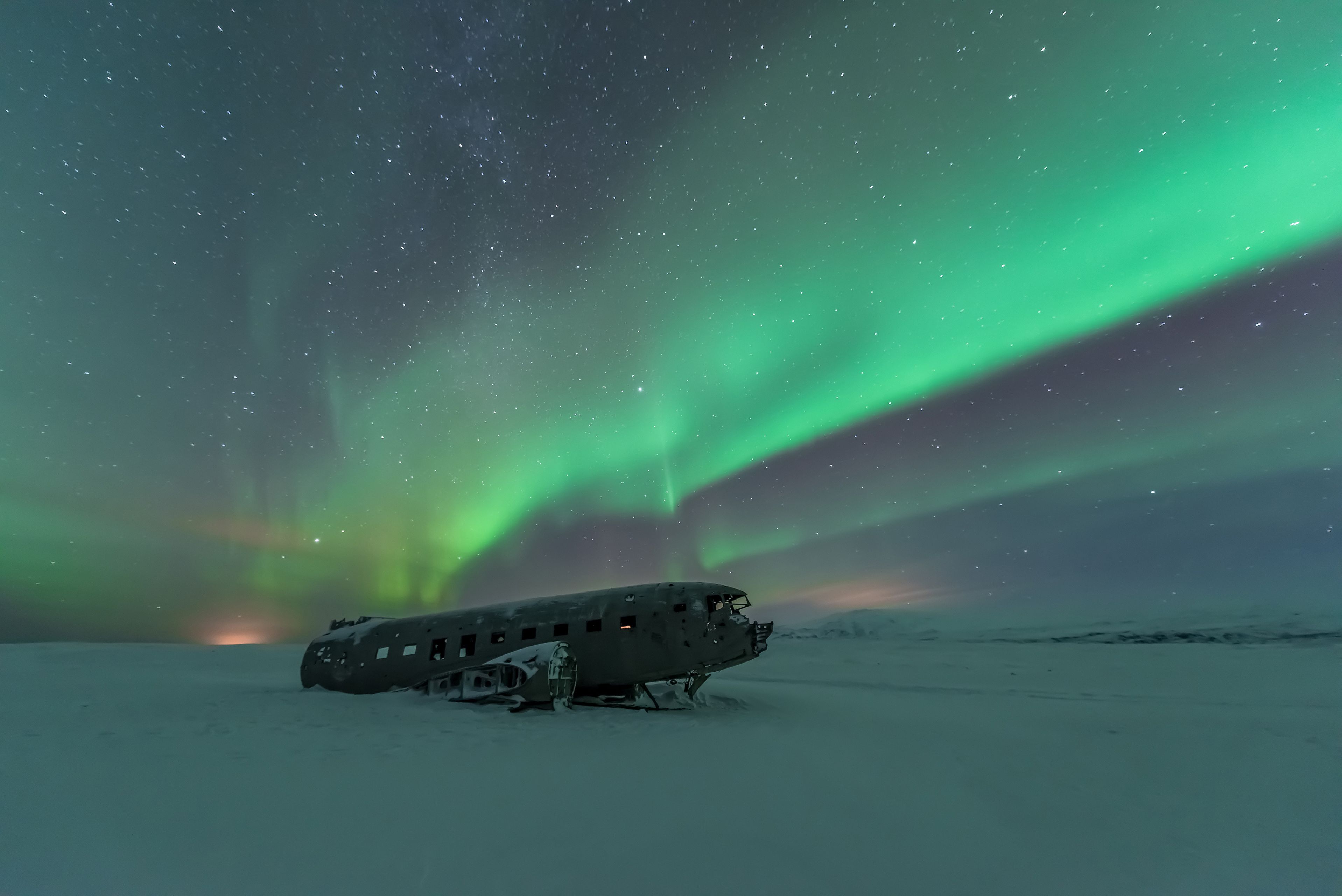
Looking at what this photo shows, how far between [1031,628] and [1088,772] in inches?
3543

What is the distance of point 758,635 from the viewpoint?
2406cm

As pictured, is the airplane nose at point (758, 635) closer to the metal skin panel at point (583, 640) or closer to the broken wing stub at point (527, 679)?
the metal skin panel at point (583, 640)

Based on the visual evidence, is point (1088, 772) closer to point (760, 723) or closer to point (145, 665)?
point (760, 723)

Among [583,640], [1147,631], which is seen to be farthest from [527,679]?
[1147,631]

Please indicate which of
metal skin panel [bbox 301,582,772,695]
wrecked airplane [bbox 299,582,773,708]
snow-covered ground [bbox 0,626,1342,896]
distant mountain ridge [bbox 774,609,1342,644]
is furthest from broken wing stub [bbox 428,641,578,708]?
distant mountain ridge [bbox 774,609,1342,644]

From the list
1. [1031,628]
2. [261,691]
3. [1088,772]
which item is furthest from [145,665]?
[1031,628]

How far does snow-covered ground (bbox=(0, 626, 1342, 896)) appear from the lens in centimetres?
794

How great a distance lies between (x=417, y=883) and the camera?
24.4ft

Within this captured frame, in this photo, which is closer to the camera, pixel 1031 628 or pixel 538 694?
pixel 538 694

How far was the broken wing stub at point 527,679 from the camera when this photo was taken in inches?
832

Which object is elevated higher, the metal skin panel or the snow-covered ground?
the metal skin panel

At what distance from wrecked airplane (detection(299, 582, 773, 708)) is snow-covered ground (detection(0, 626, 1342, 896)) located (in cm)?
195

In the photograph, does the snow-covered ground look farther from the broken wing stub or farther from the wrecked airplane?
the wrecked airplane

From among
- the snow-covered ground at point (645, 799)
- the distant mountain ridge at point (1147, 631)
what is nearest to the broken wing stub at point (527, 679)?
the snow-covered ground at point (645, 799)
